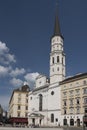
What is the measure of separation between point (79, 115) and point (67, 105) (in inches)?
268

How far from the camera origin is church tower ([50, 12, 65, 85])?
93.7 metres

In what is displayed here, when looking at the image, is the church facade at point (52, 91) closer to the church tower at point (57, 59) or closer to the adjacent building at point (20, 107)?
the church tower at point (57, 59)

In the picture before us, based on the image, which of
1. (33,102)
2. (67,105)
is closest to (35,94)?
(33,102)

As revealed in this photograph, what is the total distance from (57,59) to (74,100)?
21472 millimetres

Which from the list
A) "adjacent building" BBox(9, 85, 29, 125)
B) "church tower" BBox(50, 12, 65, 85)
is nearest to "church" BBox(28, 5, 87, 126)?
"church tower" BBox(50, 12, 65, 85)

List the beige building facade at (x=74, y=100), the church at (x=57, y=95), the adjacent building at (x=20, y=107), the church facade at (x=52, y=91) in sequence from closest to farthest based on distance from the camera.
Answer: the beige building facade at (x=74, y=100) < the church at (x=57, y=95) < the church facade at (x=52, y=91) < the adjacent building at (x=20, y=107)

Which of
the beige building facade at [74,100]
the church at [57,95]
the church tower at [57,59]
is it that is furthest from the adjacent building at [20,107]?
the beige building facade at [74,100]

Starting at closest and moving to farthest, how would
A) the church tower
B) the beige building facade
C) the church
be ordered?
1. the beige building facade
2. the church
3. the church tower

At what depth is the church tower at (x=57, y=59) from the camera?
9365cm

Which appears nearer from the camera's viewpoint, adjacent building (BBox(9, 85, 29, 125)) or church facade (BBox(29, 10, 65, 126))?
church facade (BBox(29, 10, 65, 126))

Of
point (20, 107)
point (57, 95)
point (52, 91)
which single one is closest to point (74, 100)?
point (57, 95)

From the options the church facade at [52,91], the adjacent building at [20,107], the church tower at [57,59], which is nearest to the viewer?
the church facade at [52,91]

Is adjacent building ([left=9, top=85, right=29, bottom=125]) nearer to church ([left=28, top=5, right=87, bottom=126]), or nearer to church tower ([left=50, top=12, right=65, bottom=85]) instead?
church ([left=28, top=5, right=87, bottom=126])

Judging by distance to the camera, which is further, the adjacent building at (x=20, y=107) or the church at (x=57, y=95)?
the adjacent building at (x=20, y=107)
